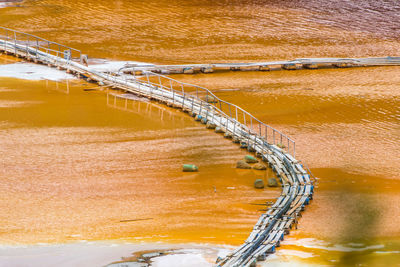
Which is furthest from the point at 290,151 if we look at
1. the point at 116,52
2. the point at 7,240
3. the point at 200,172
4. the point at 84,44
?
the point at 84,44

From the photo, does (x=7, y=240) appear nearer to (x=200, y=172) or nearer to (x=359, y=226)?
(x=200, y=172)

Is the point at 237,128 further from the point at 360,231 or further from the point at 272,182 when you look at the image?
the point at 360,231

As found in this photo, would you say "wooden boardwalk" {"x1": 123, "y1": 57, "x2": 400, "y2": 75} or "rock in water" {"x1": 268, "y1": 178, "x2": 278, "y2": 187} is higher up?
"wooden boardwalk" {"x1": 123, "y1": 57, "x2": 400, "y2": 75}

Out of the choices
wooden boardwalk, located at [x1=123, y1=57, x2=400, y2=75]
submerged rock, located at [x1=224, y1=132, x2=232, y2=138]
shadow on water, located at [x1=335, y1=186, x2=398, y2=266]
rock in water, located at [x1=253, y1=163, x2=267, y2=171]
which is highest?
wooden boardwalk, located at [x1=123, y1=57, x2=400, y2=75]

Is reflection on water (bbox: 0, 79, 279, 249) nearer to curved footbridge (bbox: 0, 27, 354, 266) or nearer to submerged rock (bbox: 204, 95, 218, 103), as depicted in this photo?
curved footbridge (bbox: 0, 27, 354, 266)

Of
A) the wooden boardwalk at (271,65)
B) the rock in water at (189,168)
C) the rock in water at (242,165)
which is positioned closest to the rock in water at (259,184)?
the rock in water at (242,165)

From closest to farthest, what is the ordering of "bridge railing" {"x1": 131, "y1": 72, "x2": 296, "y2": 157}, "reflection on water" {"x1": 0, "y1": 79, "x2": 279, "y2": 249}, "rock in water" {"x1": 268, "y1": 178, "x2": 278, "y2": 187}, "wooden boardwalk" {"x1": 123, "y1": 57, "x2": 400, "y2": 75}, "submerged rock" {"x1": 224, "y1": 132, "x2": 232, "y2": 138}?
"reflection on water" {"x1": 0, "y1": 79, "x2": 279, "y2": 249}
"rock in water" {"x1": 268, "y1": 178, "x2": 278, "y2": 187}
"bridge railing" {"x1": 131, "y1": 72, "x2": 296, "y2": 157}
"submerged rock" {"x1": 224, "y1": 132, "x2": 232, "y2": 138}
"wooden boardwalk" {"x1": 123, "y1": 57, "x2": 400, "y2": 75}

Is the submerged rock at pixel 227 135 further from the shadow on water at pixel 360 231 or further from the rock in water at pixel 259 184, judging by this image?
the shadow on water at pixel 360 231

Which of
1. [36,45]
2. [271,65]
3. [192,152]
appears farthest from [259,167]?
[36,45]

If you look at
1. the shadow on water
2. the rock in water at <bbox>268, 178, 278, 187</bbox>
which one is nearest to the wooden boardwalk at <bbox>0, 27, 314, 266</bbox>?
the rock in water at <bbox>268, 178, 278, 187</bbox>
